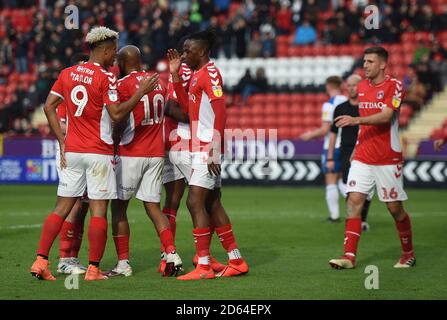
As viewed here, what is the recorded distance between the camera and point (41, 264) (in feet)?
31.3

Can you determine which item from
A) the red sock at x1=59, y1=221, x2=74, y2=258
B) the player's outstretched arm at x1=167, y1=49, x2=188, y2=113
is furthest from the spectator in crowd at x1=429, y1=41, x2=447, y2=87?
the red sock at x1=59, y1=221, x2=74, y2=258

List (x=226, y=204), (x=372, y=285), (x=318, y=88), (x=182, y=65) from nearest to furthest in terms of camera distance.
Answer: (x=372, y=285), (x=182, y=65), (x=226, y=204), (x=318, y=88)

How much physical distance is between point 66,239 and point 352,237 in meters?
3.14

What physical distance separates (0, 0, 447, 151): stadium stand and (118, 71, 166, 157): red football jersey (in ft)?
57.9

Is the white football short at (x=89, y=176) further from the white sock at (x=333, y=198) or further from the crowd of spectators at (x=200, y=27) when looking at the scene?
the crowd of spectators at (x=200, y=27)

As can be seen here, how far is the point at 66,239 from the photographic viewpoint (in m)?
10.4

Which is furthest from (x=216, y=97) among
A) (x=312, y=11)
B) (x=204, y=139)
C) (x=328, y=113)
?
(x=312, y=11)

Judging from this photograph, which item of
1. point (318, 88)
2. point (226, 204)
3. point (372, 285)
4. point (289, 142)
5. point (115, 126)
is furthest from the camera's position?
point (318, 88)

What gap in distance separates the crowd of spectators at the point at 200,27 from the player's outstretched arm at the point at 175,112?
→ 1871 centimetres

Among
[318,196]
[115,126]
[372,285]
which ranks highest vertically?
[115,126]

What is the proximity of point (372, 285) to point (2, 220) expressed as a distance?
8895mm

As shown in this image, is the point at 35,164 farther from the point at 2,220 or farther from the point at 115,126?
the point at 115,126

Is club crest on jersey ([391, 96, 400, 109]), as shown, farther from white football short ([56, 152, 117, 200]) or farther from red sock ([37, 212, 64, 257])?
red sock ([37, 212, 64, 257])

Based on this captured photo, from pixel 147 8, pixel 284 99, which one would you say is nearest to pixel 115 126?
pixel 284 99
